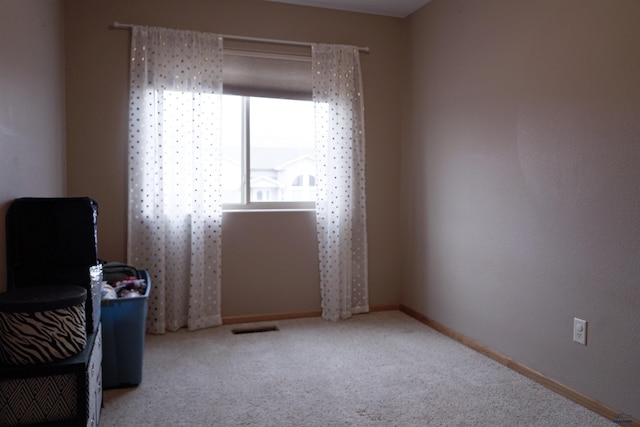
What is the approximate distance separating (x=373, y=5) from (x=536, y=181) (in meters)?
1.97

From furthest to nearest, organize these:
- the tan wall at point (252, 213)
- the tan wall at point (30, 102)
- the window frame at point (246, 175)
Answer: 1. the window frame at point (246, 175)
2. the tan wall at point (252, 213)
3. the tan wall at point (30, 102)

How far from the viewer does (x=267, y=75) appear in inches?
138

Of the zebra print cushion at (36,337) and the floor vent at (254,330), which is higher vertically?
the zebra print cushion at (36,337)

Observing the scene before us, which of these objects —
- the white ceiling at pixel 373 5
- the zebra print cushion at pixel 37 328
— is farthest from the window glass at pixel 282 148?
the zebra print cushion at pixel 37 328

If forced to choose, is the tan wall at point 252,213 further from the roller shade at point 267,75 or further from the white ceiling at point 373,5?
the roller shade at point 267,75

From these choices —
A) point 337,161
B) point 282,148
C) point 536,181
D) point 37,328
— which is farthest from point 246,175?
point 37,328

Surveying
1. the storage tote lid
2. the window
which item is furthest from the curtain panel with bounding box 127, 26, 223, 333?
the storage tote lid

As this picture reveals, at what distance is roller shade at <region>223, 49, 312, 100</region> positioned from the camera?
343 cm

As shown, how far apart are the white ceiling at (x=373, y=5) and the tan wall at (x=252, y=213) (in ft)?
0.18

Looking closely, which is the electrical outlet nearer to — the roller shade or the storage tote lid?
the storage tote lid

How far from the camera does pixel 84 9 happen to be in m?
3.11

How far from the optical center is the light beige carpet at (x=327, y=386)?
2100 millimetres

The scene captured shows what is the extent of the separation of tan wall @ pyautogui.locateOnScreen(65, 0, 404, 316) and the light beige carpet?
503mm

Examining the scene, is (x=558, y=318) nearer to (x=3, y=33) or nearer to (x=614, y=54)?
(x=614, y=54)
